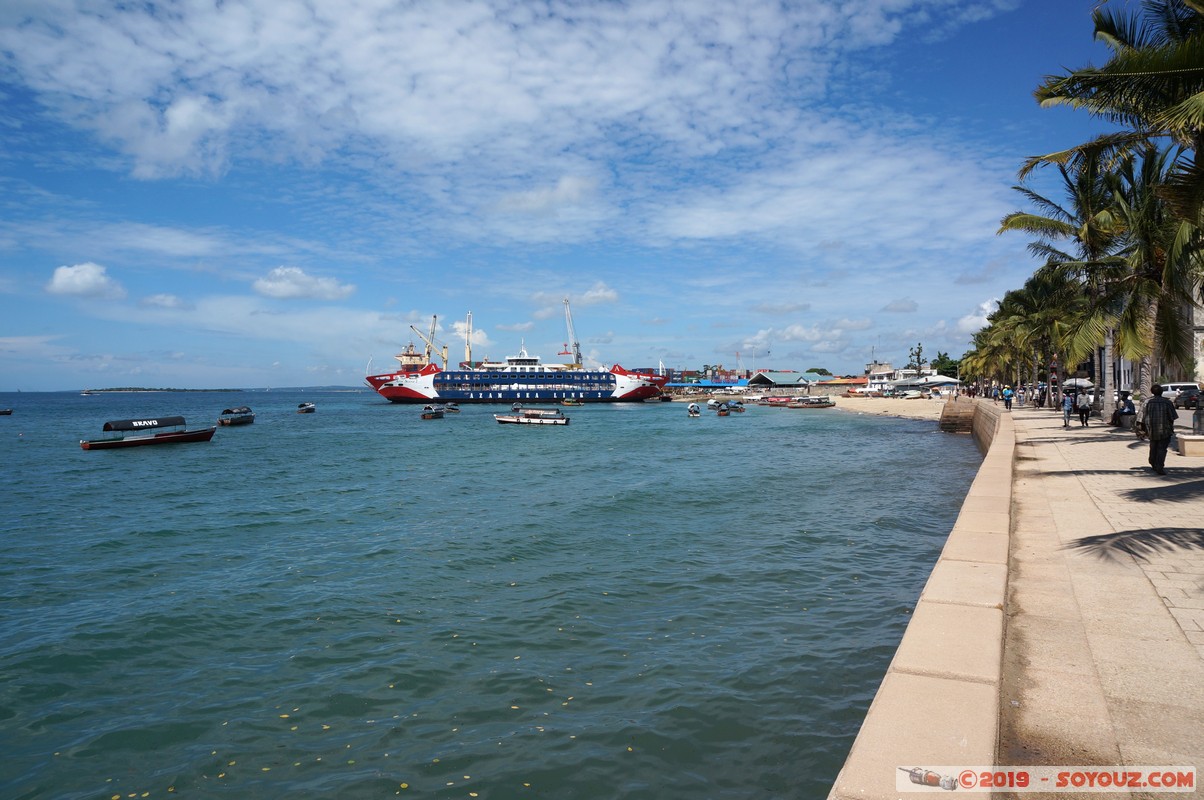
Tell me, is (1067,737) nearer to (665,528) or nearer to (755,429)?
(665,528)

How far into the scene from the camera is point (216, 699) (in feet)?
25.2

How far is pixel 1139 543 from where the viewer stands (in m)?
8.02

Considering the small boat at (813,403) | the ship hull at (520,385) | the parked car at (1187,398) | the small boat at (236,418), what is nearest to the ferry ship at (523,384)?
the ship hull at (520,385)

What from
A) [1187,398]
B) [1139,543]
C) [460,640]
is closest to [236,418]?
[460,640]

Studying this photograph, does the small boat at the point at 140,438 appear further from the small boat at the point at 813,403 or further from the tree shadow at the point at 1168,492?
the small boat at the point at 813,403

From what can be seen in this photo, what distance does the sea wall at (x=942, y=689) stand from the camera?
339 cm

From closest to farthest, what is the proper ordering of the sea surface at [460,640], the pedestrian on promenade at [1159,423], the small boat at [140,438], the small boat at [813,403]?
the sea surface at [460,640]
the pedestrian on promenade at [1159,423]
the small boat at [140,438]
the small boat at [813,403]

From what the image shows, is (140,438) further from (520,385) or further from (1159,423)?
(520,385)

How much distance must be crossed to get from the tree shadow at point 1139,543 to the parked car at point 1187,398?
26878mm

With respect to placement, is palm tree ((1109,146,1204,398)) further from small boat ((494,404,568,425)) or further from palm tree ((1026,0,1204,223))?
small boat ((494,404,568,425))

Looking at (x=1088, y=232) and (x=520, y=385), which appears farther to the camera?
(x=520, y=385)

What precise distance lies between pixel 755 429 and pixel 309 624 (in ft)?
157

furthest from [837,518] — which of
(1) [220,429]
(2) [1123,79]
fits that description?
(1) [220,429]

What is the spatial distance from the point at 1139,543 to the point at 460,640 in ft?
27.6
